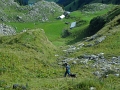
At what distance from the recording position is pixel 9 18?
138875mm

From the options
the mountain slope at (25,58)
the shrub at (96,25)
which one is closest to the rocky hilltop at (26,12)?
the shrub at (96,25)

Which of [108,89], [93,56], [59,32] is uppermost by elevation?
[59,32]

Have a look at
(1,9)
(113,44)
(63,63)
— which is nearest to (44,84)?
(63,63)

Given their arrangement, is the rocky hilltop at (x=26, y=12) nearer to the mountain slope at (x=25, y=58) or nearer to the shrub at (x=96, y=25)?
the shrub at (x=96, y=25)

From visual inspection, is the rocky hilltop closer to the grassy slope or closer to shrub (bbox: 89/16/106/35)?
shrub (bbox: 89/16/106/35)

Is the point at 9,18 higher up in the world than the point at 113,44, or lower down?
higher up

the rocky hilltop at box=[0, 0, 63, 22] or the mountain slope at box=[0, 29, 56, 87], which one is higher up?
the rocky hilltop at box=[0, 0, 63, 22]

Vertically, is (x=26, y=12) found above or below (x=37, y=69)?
above

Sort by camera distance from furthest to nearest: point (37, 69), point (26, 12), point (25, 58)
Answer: point (26, 12) < point (25, 58) < point (37, 69)

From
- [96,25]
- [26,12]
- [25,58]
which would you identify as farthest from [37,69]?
[26,12]

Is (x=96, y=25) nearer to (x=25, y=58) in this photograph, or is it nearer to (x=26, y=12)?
(x=25, y=58)

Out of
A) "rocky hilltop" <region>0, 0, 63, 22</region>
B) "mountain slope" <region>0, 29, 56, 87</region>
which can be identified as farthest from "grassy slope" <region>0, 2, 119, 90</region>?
"rocky hilltop" <region>0, 0, 63, 22</region>

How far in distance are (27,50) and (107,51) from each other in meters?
12.8

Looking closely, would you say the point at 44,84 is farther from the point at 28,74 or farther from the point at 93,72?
the point at 93,72
